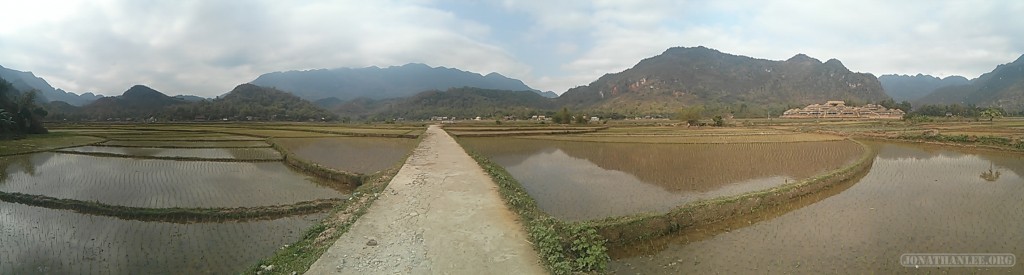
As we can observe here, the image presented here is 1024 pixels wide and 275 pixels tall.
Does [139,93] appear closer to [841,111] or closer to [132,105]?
[132,105]

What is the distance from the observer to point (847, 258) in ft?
26.0

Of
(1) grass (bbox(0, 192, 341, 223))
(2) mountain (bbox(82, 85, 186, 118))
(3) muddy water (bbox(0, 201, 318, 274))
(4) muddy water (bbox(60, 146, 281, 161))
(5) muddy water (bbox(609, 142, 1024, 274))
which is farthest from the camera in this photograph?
(2) mountain (bbox(82, 85, 186, 118))

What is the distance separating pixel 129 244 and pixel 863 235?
1580cm

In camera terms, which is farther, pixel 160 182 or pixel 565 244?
pixel 160 182

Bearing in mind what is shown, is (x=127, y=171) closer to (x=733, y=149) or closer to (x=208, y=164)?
(x=208, y=164)

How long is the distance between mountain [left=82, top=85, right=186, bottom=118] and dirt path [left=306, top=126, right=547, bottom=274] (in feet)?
357

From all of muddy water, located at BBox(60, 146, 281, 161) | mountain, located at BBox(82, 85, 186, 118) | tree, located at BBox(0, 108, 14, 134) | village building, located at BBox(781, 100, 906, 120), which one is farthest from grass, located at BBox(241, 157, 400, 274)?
village building, located at BBox(781, 100, 906, 120)

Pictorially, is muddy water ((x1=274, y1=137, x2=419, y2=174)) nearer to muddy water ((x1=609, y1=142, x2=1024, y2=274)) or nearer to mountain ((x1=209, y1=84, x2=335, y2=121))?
muddy water ((x1=609, y1=142, x2=1024, y2=274))

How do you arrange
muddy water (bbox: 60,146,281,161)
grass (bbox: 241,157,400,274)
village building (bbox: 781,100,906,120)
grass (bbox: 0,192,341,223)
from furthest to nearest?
village building (bbox: 781,100,906,120) < muddy water (bbox: 60,146,281,161) < grass (bbox: 0,192,341,223) < grass (bbox: 241,157,400,274)

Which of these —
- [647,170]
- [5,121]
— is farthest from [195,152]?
[647,170]

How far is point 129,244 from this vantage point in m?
8.69

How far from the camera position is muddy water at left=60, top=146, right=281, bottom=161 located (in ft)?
74.7

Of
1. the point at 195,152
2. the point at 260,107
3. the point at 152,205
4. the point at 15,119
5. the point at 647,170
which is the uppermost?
the point at 260,107

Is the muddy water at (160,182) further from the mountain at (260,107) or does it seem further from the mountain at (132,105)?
the mountain at (132,105)
